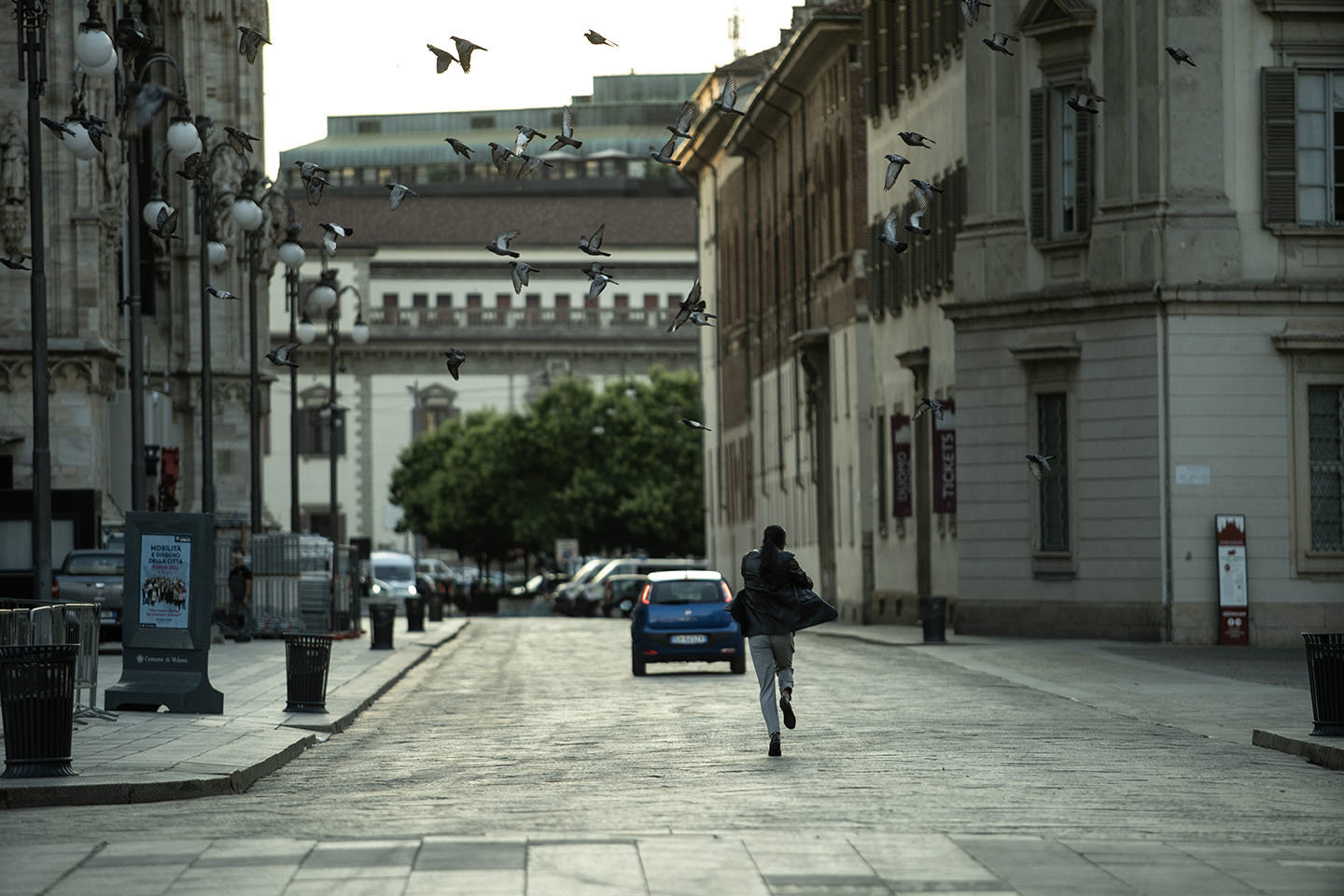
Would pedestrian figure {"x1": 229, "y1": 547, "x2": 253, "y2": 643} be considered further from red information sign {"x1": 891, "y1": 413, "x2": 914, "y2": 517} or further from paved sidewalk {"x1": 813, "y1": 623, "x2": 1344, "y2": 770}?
red information sign {"x1": 891, "y1": 413, "x2": 914, "y2": 517}

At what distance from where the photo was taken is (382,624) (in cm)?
4559

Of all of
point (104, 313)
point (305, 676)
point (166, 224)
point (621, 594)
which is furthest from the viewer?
point (621, 594)

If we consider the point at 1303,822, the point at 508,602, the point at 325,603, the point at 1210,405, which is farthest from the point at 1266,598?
the point at 508,602

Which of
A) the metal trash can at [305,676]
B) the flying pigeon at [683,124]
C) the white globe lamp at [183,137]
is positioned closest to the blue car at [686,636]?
the white globe lamp at [183,137]

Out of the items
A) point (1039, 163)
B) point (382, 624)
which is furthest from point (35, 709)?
point (382, 624)

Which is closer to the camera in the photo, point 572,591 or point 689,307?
point 689,307

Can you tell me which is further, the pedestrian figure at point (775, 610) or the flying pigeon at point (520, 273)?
the flying pigeon at point (520, 273)

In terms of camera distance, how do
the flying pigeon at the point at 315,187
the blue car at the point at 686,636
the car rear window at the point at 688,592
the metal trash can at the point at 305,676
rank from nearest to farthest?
1. the metal trash can at the point at 305,676
2. the flying pigeon at the point at 315,187
3. the blue car at the point at 686,636
4. the car rear window at the point at 688,592

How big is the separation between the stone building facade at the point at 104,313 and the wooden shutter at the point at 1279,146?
1952 centimetres

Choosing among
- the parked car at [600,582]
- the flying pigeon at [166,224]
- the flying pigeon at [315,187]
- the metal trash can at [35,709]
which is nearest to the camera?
the metal trash can at [35,709]

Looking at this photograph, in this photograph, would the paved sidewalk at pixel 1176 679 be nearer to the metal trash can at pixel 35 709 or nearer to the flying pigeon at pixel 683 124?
the flying pigeon at pixel 683 124

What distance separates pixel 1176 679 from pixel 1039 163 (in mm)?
14268

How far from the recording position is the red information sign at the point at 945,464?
45.5 metres

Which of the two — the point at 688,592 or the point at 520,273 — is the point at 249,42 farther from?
the point at 688,592
